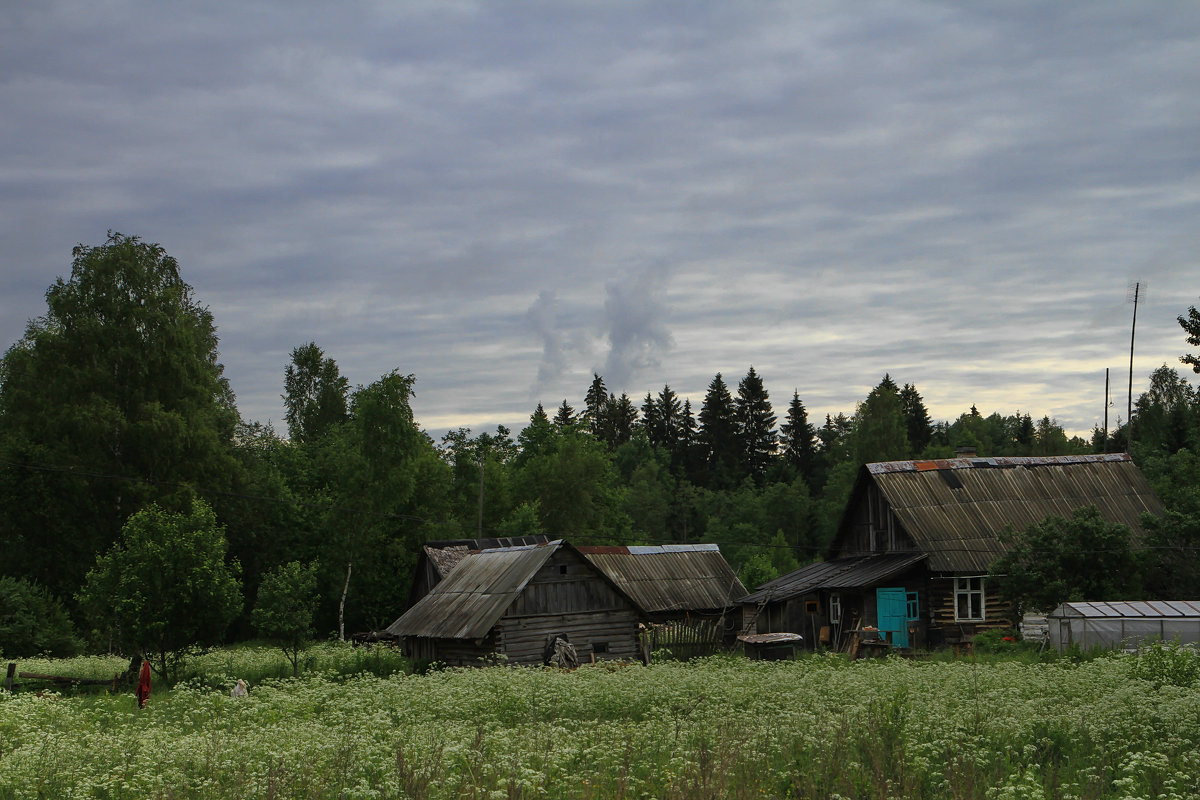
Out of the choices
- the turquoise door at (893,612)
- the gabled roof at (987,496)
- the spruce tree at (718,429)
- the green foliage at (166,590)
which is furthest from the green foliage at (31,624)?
the spruce tree at (718,429)

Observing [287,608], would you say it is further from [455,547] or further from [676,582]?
[676,582]

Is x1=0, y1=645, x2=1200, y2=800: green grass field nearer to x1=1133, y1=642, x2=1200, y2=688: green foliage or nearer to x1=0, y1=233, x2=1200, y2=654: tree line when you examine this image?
x1=1133, y1=642, x2=1200, y2=688: green foliage

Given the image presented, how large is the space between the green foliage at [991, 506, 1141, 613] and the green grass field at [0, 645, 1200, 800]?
13988mm

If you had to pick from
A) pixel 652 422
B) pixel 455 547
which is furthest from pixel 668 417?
pixel 455 547

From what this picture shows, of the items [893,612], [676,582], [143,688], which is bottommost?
[143,688]

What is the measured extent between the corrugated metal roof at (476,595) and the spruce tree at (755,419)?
63.1 metres

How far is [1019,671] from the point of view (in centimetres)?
1805

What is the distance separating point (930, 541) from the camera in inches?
1382

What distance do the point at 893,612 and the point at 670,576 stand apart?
10944mm

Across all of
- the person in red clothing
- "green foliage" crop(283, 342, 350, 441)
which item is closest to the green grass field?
the person in red clothing

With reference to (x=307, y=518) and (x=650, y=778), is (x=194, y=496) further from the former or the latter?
(x=650, y=778)

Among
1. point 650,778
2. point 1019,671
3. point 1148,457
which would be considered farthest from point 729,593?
point 650,778

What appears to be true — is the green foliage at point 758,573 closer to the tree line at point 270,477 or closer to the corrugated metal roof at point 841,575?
the tree line at point 270,477

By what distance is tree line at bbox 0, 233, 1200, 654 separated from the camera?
40500 millimetres
